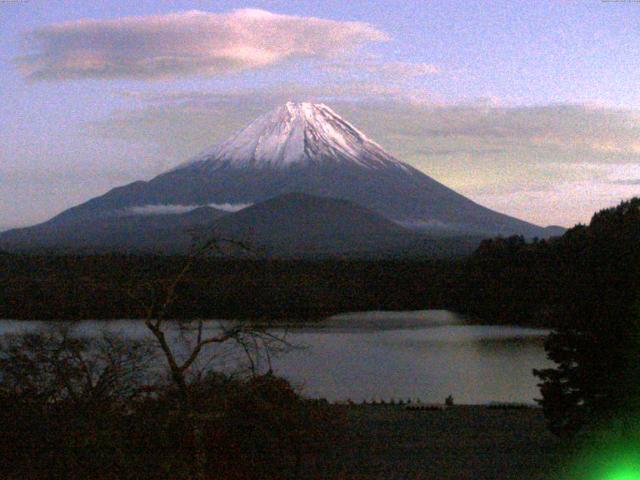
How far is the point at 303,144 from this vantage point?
111m

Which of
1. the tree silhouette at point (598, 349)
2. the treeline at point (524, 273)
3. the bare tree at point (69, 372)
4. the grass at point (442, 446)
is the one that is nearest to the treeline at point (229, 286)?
the treeline at point (524, 273)

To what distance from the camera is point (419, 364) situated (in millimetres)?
21562

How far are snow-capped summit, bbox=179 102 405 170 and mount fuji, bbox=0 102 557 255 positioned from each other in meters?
0.11

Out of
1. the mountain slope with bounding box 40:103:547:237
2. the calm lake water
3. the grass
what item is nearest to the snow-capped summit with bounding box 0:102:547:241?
the mountain slope with bounding box 40:103:547:237

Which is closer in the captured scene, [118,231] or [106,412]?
[106,412]

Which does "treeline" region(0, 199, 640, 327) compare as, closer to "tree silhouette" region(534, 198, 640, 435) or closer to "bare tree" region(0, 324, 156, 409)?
"tree silhouette" region(534, 198, 640, 435)

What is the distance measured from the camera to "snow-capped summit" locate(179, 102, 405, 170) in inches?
4245

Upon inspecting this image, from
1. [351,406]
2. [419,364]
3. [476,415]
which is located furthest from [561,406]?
[419,364]

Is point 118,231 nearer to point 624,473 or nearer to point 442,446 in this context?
point 442,446

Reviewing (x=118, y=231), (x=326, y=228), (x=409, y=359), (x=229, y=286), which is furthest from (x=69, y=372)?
(x=118, y=231)

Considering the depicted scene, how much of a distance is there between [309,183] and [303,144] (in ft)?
16.9

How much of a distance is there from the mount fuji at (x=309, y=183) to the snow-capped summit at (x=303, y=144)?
0.11 meters

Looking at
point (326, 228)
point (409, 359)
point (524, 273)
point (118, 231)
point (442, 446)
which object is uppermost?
point (326, 228)

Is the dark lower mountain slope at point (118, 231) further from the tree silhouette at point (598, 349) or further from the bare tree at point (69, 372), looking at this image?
the bare tree at point (69, 372)
